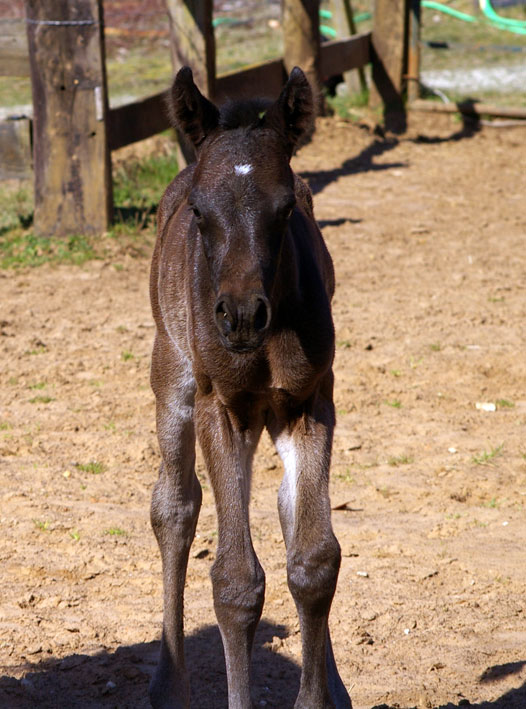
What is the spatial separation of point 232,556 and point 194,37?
668 centimetres

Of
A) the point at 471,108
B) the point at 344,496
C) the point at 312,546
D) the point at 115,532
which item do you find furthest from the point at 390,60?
the point at 312,546

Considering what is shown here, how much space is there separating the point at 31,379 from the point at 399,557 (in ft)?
9.25

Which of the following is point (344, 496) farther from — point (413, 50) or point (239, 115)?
point (413, 50)

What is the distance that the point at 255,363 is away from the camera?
125 inches

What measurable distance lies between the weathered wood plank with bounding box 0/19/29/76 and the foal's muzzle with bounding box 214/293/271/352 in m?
6.50

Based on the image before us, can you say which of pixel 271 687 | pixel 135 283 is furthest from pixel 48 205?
pixel 271 687

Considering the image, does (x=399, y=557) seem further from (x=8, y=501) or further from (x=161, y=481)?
(x=8, y=501)

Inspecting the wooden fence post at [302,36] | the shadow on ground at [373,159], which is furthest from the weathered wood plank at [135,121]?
the wooden fence post at [302,36]

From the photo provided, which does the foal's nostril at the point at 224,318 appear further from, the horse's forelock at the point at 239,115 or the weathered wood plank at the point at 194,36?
the weathered wood plank at the point at 194,36

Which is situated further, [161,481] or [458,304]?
[458,304]

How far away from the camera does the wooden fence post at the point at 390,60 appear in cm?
1295

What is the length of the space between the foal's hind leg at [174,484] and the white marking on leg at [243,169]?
114 cm

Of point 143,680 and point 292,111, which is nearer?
point 292,111

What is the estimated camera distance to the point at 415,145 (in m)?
12.3
